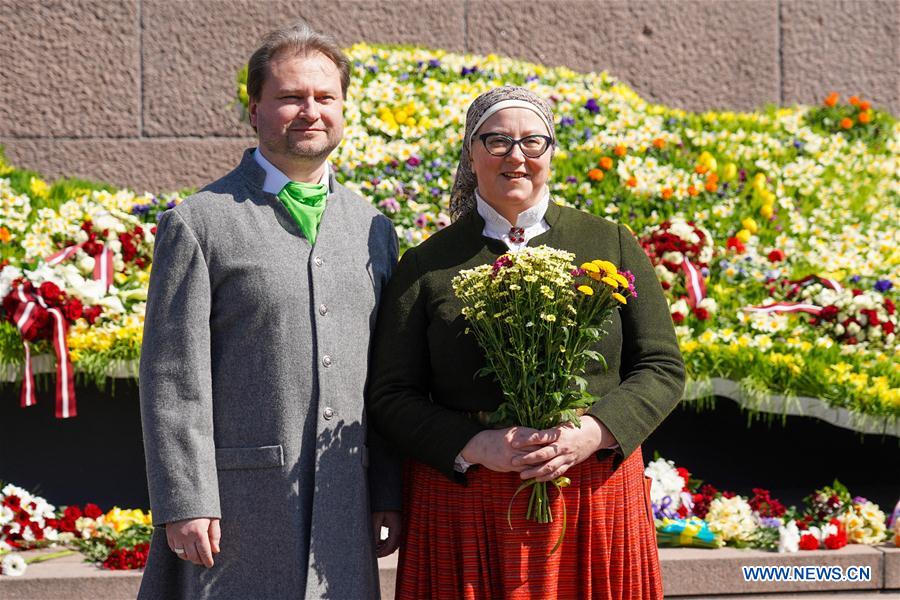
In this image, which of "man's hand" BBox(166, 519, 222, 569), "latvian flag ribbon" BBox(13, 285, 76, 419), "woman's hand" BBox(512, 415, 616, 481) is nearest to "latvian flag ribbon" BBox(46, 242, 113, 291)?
"latvian flag ribbon" BBox(13, 285, 76, 419)

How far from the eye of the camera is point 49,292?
4633 millimetres

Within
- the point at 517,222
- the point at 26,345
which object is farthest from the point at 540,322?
the point at 26,345

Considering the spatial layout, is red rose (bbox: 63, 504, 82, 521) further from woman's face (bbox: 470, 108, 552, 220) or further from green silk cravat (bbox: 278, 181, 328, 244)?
woman's face (bbox: 470, 108, 552, 220)

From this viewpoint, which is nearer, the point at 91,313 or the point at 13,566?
the point at 13,566

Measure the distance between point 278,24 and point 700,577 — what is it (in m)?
4.64

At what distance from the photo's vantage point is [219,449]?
263cm

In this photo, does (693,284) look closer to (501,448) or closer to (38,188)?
(501,448)

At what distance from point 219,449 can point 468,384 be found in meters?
0.64

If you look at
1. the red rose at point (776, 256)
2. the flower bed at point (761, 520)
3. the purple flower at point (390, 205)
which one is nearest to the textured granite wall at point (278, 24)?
the purple flower at point (390, 205)

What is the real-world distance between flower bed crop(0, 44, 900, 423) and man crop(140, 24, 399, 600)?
207 cm

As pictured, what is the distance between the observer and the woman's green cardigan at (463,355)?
2617mm

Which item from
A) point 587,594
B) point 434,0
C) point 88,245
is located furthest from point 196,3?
point 587,594

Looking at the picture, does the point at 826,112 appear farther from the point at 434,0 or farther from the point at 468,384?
the point at 468,384

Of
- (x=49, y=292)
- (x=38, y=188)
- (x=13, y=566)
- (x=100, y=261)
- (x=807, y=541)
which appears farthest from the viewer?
(x=38, y=188)
